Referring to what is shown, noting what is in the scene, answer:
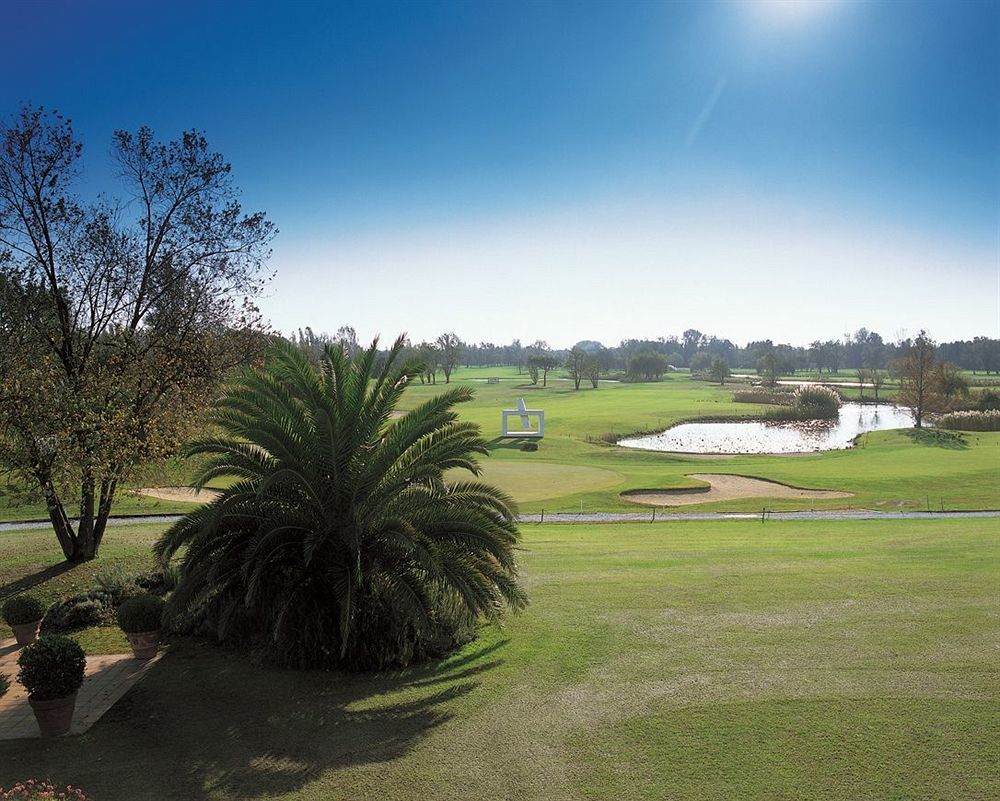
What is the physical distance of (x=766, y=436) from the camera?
69.9m

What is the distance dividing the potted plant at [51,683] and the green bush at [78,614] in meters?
5.25

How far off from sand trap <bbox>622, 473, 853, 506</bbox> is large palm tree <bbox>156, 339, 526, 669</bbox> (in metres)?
22.7

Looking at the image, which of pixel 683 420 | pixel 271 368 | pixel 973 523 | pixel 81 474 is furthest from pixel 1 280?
pixel 683 420

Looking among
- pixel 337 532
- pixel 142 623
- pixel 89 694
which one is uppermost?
pixel 337 532

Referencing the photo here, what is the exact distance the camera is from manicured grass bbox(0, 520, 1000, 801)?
25.8 ft

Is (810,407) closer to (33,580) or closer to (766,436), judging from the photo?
(766,436)

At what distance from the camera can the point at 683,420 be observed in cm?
7950

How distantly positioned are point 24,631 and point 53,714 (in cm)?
522

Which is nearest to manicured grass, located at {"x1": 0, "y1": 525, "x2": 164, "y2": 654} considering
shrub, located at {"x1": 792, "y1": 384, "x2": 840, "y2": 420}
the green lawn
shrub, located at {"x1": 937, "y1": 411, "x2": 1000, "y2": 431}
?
the green lawn

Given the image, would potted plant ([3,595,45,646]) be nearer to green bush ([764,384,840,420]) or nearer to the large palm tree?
the large palm tree

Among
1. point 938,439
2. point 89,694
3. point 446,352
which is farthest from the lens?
point 446,352

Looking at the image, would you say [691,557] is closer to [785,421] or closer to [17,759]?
→ [17,759]

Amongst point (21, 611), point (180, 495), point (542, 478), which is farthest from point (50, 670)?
point (542, 478)

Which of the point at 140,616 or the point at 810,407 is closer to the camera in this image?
the point at 140,616
